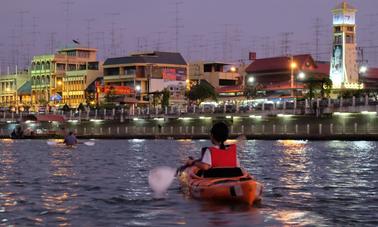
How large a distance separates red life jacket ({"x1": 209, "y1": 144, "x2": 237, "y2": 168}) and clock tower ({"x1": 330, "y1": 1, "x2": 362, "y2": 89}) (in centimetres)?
13427

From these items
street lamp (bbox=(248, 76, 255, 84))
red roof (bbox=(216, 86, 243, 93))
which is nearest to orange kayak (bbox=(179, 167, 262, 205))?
street lamp (bbox=(248, 76, 255, 84))

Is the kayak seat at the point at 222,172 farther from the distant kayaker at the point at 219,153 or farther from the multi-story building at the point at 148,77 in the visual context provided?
the multi-story building at the point at 148,77

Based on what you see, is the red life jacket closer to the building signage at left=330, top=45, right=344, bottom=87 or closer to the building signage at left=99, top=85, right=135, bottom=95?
the building signage at left=330, top=45, right=344, bottom=87

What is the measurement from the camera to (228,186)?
2491 cm

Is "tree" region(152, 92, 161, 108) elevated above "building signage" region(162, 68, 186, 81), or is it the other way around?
"building signage" region(162, 68, 186, 81)

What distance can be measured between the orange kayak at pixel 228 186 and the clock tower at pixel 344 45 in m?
134

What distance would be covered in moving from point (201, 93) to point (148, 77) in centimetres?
2272

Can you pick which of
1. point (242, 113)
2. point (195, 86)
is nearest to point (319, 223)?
point (242, 113)

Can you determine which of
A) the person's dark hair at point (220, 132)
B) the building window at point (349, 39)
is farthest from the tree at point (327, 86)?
the person's dark hair at point (220, 132)

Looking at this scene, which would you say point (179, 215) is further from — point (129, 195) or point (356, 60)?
point (356, 60)

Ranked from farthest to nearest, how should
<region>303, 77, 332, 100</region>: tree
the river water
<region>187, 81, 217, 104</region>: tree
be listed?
<region>187, 81, 217, 104</region>: tree → <region>303, 77, 332, 100</region>: tree → the river water

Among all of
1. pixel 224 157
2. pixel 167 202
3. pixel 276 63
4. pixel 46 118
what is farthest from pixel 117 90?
pixel 224 157

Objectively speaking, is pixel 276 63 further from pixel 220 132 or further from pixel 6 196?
pixel 220 132

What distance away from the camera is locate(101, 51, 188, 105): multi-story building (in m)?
190
